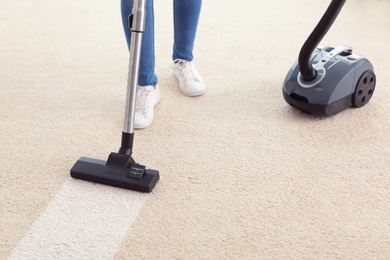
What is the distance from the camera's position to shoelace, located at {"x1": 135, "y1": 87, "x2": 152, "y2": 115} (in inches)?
73.0

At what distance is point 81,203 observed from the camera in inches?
58.2

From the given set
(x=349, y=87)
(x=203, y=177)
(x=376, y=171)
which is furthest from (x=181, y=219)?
(x=349, y=87)

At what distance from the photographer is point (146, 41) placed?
175 cm

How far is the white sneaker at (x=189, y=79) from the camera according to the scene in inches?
79.3

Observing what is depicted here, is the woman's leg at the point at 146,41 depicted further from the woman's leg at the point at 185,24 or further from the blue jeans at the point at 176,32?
the woman's leg at the point at 185,24

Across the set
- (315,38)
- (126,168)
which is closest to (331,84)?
(315,38)

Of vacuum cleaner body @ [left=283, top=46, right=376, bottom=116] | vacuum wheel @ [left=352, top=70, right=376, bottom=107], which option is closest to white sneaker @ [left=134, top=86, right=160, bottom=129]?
vacuum cleaner body @ [left=283, top=46, right=376, bottom=116]

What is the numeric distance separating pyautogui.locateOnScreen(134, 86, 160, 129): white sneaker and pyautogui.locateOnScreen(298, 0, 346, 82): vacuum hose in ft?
1.53

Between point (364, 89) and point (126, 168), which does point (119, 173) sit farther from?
point (364, 89)

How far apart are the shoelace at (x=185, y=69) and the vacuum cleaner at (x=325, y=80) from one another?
1.11 ft

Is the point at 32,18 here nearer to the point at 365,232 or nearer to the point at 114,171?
the point at 114,171

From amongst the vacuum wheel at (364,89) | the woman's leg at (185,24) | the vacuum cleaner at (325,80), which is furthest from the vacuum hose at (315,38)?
the woman's leg at (185,24)

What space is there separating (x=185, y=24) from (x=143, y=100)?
0.93 ft

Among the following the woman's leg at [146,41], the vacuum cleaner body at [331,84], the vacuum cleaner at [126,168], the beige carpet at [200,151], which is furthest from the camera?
the vacuum cleaner body at [331,84]
